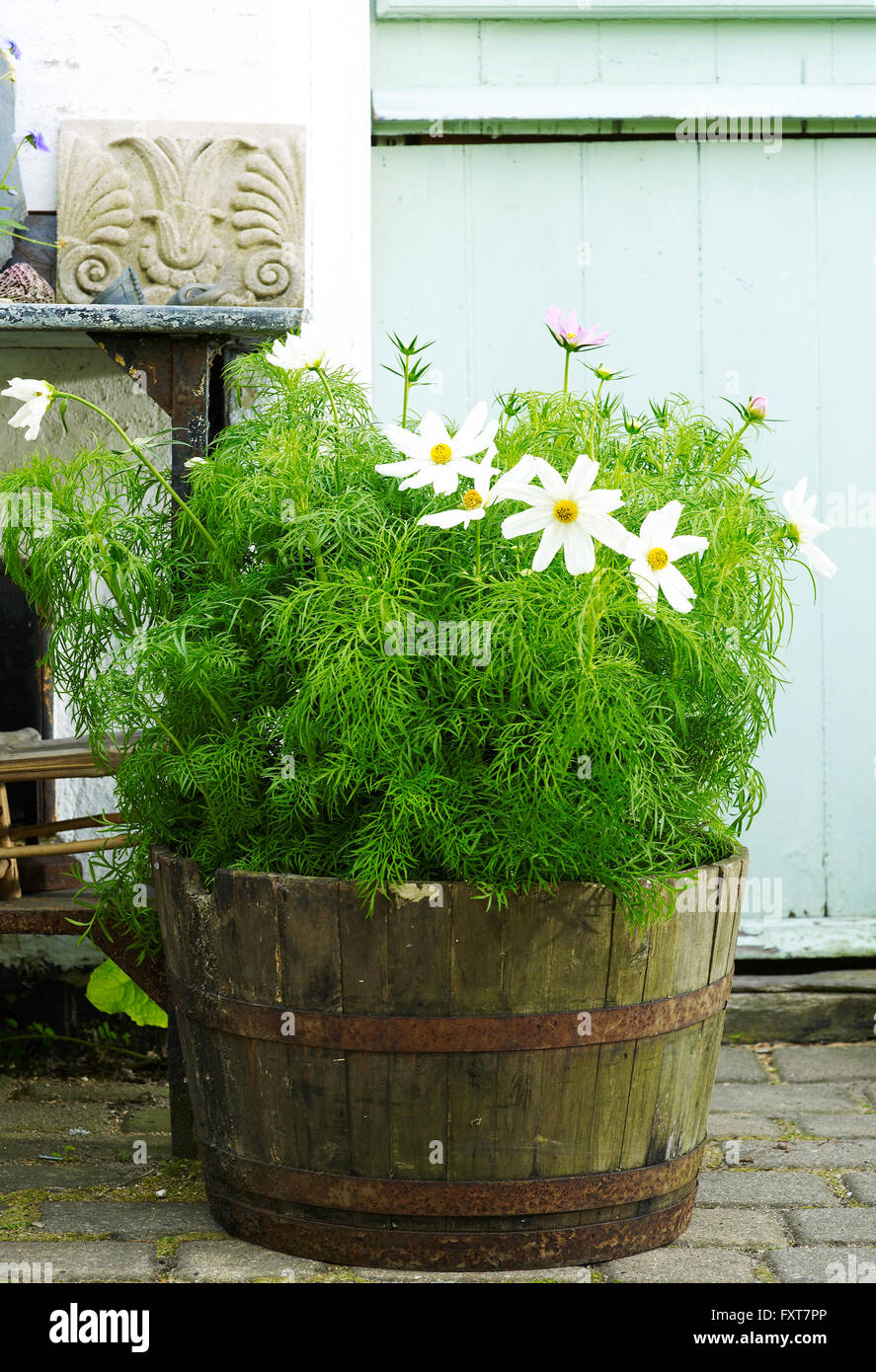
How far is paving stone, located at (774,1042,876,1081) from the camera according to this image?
3285 mm

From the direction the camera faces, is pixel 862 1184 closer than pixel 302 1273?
No

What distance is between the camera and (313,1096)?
2.08 m

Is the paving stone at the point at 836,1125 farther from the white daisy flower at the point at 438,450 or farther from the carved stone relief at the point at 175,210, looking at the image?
the carved stone relief at the point at 175,210

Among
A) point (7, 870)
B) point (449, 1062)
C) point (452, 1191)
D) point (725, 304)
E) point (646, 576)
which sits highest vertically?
point (725, 304)

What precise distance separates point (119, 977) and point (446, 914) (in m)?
1.24

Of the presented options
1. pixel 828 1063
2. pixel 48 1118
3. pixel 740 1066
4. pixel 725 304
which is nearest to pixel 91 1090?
pixel 48 1118

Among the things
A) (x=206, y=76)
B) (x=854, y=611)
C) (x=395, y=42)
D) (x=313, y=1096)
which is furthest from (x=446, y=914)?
(x=395, y=42)

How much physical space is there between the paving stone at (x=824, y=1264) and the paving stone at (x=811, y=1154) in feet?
1.51

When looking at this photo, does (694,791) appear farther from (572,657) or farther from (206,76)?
(206,76)

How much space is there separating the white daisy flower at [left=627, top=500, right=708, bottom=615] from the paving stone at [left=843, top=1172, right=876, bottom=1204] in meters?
1.34

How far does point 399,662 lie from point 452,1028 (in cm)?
57

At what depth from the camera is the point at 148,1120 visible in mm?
2939

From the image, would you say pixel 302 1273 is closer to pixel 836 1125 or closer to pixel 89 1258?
pixel 89 1258

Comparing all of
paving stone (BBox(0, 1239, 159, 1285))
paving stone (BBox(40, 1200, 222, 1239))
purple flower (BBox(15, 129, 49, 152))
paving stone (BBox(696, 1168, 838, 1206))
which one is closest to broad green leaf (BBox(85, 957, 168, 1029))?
paving stone (BBox(40, 1200, 222, 1239))
